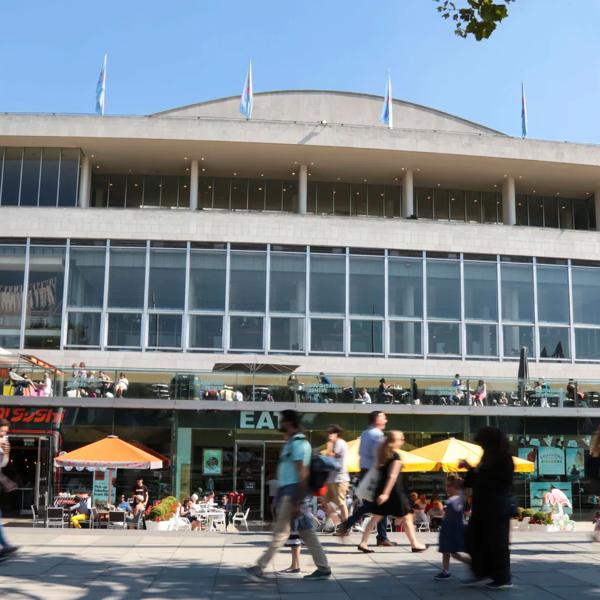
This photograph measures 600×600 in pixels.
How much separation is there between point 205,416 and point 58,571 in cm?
1648

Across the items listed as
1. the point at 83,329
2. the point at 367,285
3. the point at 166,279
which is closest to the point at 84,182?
the point at 166,279

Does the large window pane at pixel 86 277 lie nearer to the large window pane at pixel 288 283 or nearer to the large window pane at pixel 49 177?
the large window pane at pixel 49 177

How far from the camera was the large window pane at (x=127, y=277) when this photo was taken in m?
33.5

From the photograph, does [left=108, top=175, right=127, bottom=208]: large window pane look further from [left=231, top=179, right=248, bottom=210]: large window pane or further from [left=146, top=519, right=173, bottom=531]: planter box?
[left=146, top=519, right=173, bottom=531]: planter box

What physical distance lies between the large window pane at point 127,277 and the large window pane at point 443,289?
11507 millimetres

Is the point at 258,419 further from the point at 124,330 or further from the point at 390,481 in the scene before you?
the point at 390,481

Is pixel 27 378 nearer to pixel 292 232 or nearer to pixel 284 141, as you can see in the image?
pixel 292 232

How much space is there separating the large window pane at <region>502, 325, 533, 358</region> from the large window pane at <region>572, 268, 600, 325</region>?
2.25 meters

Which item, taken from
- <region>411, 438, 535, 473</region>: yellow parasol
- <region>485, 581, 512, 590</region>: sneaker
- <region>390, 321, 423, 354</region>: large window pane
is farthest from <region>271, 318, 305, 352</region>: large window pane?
<region>485, 581, 512, 590</region>: sneaker

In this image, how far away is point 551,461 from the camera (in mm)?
27422

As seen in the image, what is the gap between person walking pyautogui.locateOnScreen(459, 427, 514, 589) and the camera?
8.81 metres

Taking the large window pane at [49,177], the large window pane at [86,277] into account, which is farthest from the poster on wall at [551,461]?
the large window pane at [49,177]

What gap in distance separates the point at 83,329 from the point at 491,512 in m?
26.4

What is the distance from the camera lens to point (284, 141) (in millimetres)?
36000
